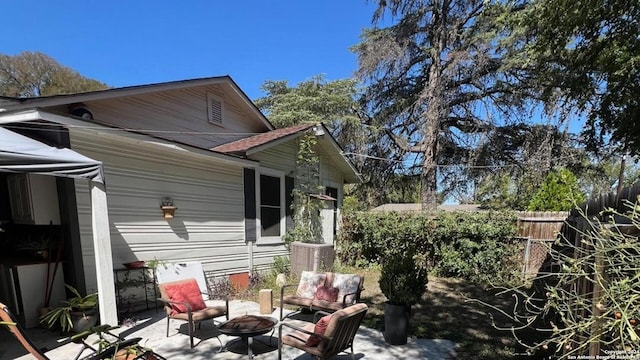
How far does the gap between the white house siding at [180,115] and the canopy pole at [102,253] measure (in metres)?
2.70

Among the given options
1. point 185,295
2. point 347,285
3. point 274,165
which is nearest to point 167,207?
point 185,295

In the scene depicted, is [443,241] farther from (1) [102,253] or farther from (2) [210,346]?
(1) [102,253]

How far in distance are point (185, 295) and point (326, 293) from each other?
7.37 feet

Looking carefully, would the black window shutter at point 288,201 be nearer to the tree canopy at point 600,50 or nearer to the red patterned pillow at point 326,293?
the red patterned pillow at point 326,293

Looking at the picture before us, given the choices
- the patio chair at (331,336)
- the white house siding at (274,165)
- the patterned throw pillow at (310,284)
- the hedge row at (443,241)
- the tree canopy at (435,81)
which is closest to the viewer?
the patio chair at (331,336)

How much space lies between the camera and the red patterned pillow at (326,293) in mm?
5691

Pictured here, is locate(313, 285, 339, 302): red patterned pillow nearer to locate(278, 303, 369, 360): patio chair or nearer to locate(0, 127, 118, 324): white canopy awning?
locate(278, 303, 369, 360): patio chair


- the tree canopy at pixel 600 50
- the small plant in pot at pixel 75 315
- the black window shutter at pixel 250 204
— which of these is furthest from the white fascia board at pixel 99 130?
the tree canopy at pixel 600 50

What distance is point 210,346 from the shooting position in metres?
4.64

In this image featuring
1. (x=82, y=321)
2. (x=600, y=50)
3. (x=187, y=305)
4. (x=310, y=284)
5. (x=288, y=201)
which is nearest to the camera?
(x=187, y=305)

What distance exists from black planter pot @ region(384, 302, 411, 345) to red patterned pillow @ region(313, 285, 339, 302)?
1192 millimetres

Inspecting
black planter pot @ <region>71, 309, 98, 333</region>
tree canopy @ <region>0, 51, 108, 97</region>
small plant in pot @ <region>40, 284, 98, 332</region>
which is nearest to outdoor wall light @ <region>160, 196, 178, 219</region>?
small plant in pot @ <region>40, 284, 98, 332</region>

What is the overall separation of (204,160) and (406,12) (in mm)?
13753

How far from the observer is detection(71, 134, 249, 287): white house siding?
583 centimetres
